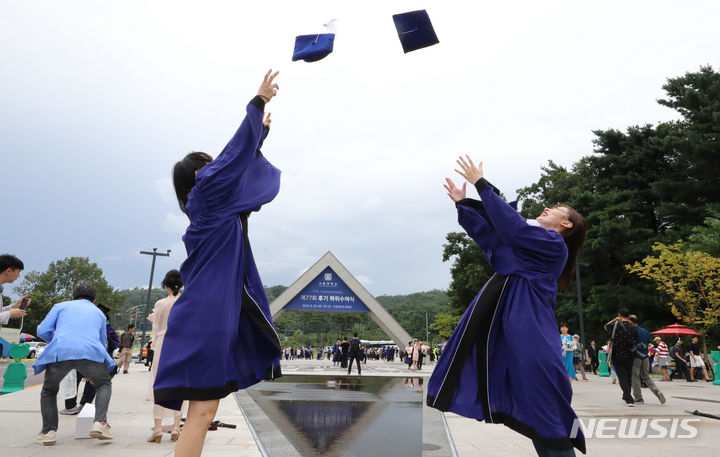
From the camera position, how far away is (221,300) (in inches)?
82.0

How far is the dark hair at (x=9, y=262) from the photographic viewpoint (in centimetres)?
445

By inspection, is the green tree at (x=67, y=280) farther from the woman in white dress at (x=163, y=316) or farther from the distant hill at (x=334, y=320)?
the woman in white dress at (x=163, y=316)

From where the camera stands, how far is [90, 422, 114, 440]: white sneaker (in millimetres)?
4477

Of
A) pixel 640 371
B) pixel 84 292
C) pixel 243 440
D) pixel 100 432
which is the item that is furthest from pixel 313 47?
pixel 640 371

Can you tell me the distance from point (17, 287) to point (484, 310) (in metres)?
78.0

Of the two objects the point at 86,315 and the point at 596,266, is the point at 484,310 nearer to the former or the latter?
the point at 86,315

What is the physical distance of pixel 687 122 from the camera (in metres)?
31.8

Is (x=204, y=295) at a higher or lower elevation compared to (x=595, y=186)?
lower

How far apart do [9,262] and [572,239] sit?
181 inches

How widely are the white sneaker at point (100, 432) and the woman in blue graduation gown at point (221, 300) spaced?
3070 millimetres

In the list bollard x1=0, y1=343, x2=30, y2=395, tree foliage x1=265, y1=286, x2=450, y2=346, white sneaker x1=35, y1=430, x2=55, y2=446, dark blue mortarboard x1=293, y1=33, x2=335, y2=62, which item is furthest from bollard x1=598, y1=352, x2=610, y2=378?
tree foliage x1=265, y1=286, x2=450, y2=346

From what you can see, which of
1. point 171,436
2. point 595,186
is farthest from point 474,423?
point 595,186

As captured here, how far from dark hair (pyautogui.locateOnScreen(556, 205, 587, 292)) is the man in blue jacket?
4.10 meters

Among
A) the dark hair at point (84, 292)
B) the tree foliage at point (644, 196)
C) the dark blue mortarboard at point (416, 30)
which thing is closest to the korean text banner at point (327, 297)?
the tree foliage at point (644, 196)
